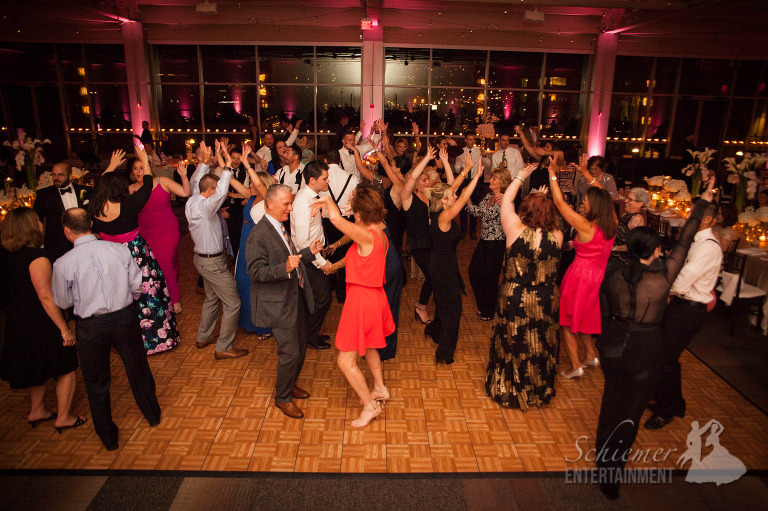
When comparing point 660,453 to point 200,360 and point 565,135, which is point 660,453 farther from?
point 565,135

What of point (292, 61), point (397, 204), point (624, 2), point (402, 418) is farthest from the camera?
point (292, 61)

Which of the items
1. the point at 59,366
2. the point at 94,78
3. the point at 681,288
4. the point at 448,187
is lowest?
the point at 59,366

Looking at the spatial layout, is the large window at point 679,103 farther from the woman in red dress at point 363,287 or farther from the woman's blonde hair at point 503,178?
the woman in red dress at point 363,287

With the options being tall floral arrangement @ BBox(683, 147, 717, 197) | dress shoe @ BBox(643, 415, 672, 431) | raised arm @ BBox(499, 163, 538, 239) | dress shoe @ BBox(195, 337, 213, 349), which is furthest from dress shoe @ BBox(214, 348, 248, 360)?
tall floral arrangement @ BBox(683, 147, 717, 197)

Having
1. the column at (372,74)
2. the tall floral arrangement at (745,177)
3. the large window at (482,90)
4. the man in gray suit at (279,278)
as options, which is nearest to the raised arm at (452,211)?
the man in gray suit at (279,278)

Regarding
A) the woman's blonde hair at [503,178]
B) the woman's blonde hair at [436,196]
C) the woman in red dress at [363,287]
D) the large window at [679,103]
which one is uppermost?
the large window at [679,103]

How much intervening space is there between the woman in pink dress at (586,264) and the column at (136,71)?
11.0 metres

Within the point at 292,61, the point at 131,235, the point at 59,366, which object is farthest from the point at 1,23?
the point at 59,366

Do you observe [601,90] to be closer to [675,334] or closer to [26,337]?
[675,334]

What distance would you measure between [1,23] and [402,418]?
13.8 meters

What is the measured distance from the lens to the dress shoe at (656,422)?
3467 mm

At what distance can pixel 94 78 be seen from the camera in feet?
41.6

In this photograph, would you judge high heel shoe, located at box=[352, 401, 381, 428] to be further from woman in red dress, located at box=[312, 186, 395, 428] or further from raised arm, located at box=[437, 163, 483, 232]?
raised arm, located at box=[437, 163, 483, 232]

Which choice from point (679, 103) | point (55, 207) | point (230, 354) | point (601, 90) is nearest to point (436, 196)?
point (230, 354)
